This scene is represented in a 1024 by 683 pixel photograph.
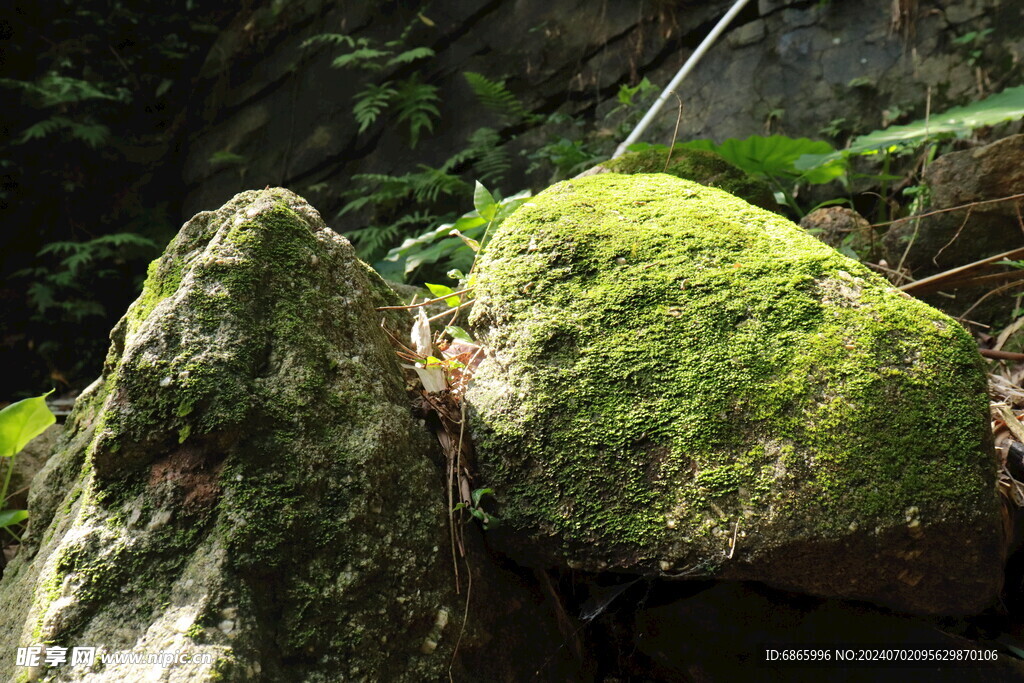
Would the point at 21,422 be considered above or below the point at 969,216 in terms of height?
above

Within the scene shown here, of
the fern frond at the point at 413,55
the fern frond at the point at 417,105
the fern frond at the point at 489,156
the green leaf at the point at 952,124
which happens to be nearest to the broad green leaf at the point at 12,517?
the green leaf at the point at 952,124

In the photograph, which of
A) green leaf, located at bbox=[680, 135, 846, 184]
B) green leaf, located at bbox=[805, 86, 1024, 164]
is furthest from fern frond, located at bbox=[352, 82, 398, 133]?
green leaf, located at bbox=[805, 86, 1024, 164]

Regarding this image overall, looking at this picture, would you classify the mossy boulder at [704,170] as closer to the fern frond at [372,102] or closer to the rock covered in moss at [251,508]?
the rock covered in moss at [251,508]

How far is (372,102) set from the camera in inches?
271

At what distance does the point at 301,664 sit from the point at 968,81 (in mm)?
5484

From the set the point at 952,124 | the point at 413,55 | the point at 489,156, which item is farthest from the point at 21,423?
the point at 413,55

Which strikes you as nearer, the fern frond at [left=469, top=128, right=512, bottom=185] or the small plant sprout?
the small plant sprout

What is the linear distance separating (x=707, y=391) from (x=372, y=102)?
6.27 meters

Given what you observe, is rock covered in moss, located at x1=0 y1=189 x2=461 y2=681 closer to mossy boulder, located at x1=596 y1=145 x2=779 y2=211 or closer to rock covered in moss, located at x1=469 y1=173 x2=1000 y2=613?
rock covered in moss, located at x1=469 y1=173 x2=1000 y2=613

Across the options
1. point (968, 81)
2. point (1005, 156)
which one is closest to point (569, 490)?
point (1005, 156)

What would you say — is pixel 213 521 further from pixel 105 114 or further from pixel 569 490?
pixel 105 114

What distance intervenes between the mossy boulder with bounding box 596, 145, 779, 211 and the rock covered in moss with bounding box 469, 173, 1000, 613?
4.21ft

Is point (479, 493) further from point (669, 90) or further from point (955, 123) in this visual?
point (955, 123)

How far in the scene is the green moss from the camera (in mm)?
1396
